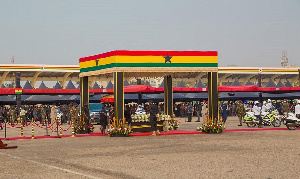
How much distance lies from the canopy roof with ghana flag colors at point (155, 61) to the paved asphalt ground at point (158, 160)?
20.8 ft

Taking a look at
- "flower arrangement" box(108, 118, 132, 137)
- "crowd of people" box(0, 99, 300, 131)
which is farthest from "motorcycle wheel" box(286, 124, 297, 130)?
"flower arrangement" box(108, 118, 132, 137)

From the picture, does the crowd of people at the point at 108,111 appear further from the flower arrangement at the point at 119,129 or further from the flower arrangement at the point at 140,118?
the flower arrangement at the point at 119,129

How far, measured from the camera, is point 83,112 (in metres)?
29.4

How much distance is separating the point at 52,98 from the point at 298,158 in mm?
38895

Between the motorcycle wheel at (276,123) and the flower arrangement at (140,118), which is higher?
the flower arrangement at (140,118)

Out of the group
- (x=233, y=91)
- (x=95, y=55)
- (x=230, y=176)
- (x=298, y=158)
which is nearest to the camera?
(x=230, y=176)

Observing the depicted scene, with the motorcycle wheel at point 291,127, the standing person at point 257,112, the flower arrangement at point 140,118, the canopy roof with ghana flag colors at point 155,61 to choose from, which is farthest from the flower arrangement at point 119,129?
the standing person at point 257,112

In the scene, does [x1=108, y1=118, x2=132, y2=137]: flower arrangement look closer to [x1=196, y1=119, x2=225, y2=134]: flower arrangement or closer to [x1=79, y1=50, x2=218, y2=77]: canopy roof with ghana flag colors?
[x1=79, y1=50, x2=218, y2=77]: canopy roof with ghana flag colors

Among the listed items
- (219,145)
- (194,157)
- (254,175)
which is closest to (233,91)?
(219,145)

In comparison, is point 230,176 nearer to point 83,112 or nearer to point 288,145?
point 288,145

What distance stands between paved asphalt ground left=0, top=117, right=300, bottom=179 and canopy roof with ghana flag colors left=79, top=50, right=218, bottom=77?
20.8 feet

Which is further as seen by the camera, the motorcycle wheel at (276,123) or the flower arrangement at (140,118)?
the motorcycle wheel at (276,123)

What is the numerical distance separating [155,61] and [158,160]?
41.7 ft

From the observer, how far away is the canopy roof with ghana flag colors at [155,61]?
26.8 metres
